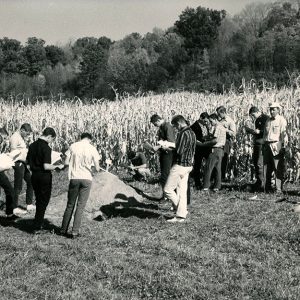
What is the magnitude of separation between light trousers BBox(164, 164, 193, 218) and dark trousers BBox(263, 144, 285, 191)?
272 cm

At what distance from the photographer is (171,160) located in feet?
36.5

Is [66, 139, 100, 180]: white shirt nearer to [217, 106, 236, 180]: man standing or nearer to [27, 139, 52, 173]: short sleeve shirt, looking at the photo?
[27, 139, 52, 173]: short sleeve shirt

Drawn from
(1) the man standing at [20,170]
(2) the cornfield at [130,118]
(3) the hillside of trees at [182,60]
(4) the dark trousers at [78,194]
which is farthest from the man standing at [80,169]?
(3) the hillside of trees at [182,60]

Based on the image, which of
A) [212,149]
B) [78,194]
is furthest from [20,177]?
[212,149]

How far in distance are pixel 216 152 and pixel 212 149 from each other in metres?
0.11

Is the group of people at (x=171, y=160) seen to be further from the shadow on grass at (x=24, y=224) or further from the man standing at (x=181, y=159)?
the shadow on grass at (x=24, y=224)

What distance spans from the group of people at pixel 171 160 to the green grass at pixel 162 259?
560 mm

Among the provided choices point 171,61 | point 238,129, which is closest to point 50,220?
point 238,129

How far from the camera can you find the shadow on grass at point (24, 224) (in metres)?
9.32

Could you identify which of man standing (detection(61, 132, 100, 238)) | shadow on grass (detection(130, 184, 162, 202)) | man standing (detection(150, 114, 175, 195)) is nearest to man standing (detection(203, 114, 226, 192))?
shadow on grass (detection(130, 184, 162, 202))

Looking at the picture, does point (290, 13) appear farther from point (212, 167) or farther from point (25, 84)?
point (212, 167)

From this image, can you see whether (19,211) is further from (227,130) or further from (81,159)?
(227,130)

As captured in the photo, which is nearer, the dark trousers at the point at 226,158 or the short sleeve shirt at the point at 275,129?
the short sleeve shirt at the point at 275,129

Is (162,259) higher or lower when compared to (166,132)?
lower
